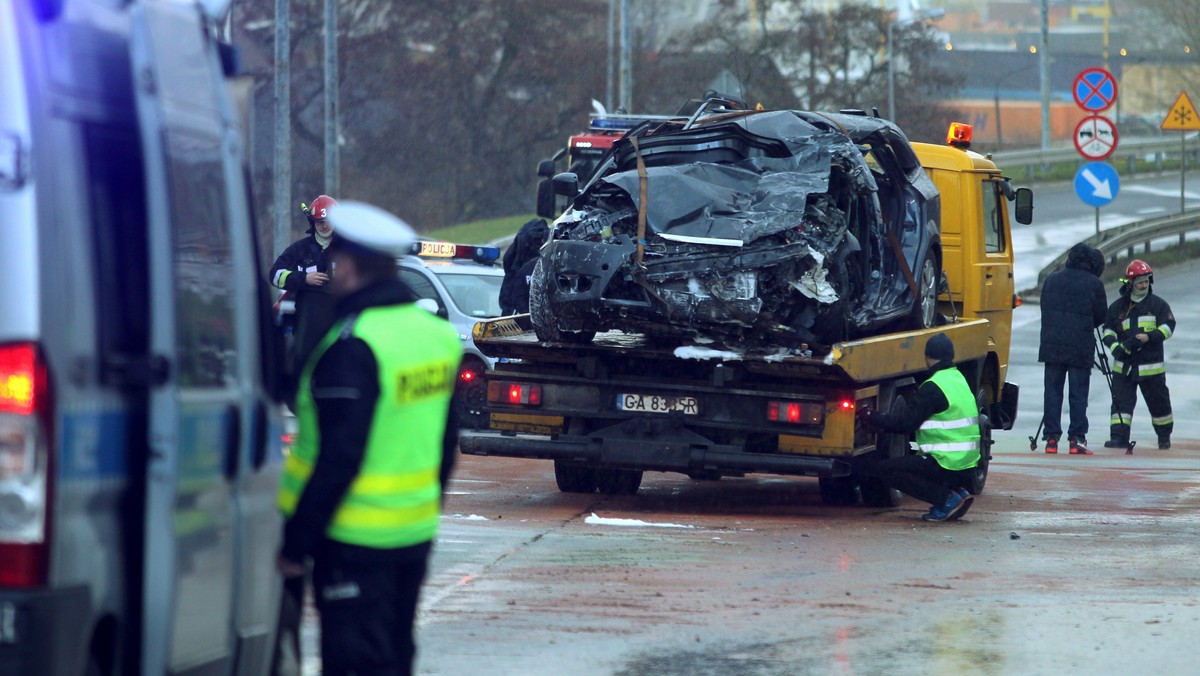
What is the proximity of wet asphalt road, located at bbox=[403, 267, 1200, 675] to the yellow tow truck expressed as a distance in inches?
13.4

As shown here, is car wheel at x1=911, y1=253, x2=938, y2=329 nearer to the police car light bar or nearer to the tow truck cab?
the tow truck cab

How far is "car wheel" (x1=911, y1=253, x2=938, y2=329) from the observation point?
40.0ft

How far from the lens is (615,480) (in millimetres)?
12359

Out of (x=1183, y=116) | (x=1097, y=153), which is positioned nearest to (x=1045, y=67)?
(x=1183, y=116)

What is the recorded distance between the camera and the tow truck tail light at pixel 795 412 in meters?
10.7

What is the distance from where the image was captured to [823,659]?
6.92 meters

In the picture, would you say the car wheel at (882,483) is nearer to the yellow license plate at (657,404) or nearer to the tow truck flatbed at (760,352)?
the tow truck flatbed at (760,352)

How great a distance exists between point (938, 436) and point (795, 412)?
1.02 metres

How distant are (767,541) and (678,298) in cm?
153

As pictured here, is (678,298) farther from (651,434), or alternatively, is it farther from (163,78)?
(163,78)

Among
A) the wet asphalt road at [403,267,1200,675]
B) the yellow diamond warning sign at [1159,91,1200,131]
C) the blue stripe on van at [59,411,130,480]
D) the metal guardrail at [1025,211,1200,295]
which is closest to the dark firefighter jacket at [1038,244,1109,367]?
the wet asphalt road at [403,267,1200,675]

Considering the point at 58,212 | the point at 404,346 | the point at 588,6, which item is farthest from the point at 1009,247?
the point at 588,6

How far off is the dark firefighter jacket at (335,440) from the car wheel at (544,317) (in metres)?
6.38

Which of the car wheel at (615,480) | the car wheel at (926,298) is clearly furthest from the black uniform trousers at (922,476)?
the car wheel at (615,480)
